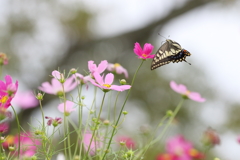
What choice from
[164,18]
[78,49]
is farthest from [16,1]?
[164,18]

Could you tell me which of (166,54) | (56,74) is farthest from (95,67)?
(166,54)

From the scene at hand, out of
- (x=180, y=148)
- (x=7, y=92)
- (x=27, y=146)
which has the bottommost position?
(x=27, y=146)

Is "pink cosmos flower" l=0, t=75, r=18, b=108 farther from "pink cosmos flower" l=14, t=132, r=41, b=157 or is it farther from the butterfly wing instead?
the butterfly wing

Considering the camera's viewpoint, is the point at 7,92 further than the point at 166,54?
No

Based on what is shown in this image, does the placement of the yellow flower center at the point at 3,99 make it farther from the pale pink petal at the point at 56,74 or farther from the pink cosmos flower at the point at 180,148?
the pink cosmos flower at the point at 180,148

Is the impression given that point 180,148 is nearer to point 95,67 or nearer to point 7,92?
point 95,67

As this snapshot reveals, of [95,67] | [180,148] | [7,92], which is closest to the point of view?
[7,92]

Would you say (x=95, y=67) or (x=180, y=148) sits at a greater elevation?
(x=95, y=67)

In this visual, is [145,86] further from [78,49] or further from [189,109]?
[78,49]
